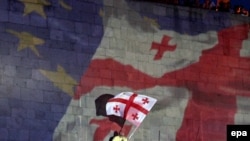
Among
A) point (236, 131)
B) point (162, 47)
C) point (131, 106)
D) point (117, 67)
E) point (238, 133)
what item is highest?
point (162, 47)

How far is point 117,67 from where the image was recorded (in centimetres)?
2489

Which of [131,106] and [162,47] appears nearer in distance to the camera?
Answer: [131,106]

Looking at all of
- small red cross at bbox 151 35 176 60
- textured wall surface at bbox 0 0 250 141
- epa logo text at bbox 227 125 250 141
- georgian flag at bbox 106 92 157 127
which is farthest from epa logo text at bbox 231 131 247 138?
small red cross at bbox 151 35 176 60

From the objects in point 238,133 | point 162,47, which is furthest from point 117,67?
point 238,133

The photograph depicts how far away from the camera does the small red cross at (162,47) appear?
2564 cm

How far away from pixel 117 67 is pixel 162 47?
167 cm

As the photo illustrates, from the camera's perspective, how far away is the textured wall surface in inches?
917

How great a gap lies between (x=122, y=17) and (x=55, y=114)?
3643 millimetres

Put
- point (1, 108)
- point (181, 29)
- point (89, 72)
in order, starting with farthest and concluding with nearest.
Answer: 1. point (181, 29)
2. point (89, 72)
3. point (1, 108)

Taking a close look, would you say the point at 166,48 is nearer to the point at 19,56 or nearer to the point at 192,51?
the point at 192,51

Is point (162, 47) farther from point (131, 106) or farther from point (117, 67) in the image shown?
point (131, 106)

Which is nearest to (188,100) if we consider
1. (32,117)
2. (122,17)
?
(122,17)

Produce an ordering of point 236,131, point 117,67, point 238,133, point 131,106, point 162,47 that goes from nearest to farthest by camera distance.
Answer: point 131,106 → point 117,67 → point 162,47 → point 238,133 → point 236,131

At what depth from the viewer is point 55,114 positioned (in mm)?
23531
